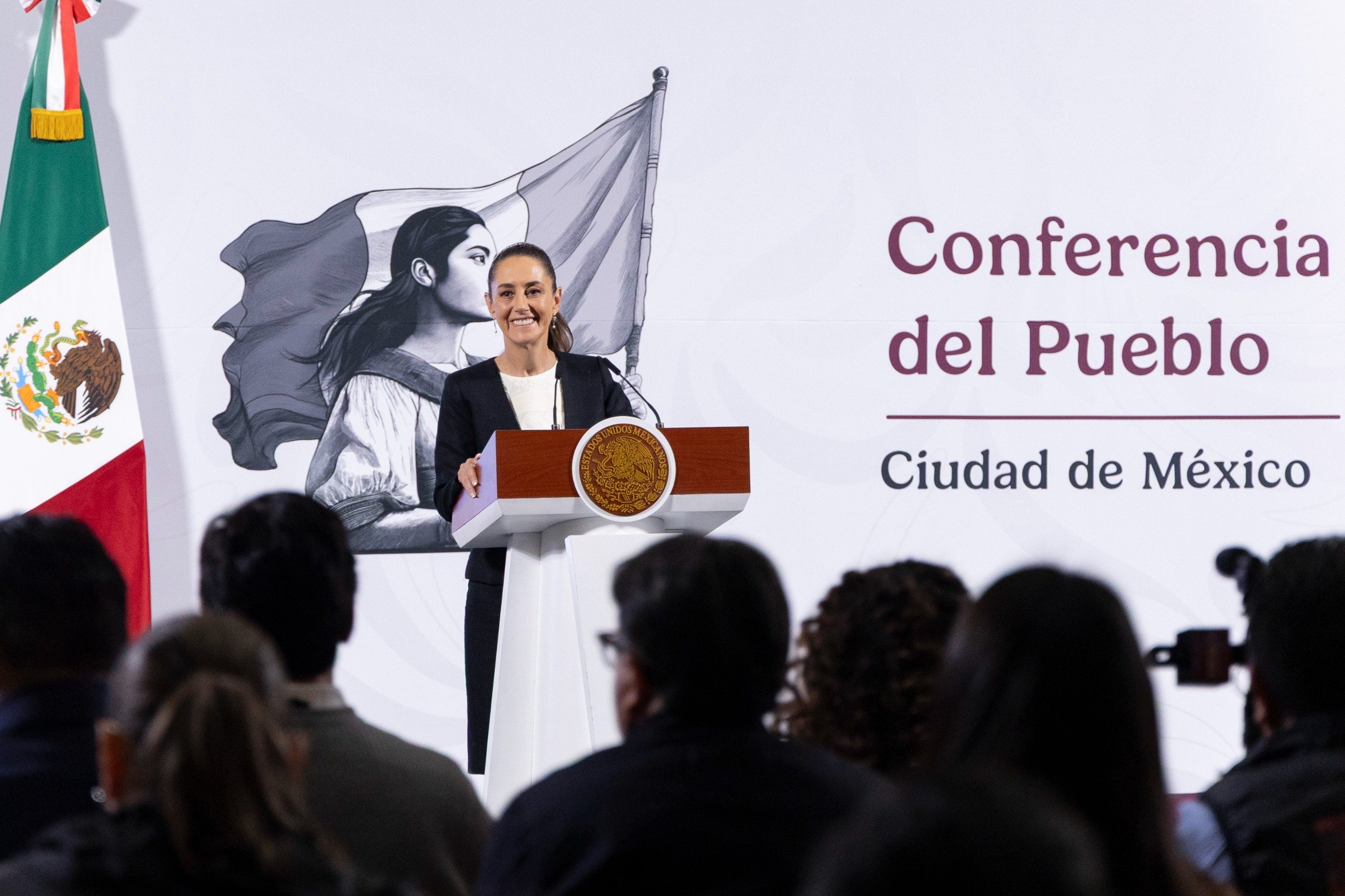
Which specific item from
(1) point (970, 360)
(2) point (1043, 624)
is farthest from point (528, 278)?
(2) point (1043, 624)

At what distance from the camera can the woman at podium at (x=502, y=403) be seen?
3510 mm

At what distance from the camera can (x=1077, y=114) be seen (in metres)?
5.23

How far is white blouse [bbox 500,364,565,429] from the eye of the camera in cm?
369

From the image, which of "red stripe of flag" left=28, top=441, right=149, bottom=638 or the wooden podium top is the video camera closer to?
the wooden podium top

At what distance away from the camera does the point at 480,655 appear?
3.50m

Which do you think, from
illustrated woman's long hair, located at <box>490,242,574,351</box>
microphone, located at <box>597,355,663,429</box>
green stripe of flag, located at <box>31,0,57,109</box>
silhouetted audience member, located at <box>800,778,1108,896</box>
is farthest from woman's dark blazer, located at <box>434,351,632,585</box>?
silhouetted audience member, located at <box>800,778,1108,896</box>

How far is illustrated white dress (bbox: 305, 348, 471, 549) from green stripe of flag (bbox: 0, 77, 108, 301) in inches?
41.7

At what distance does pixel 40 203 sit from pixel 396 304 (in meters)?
1.21

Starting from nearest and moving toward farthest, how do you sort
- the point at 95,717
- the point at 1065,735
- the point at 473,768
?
1. the point at 1065,735
2. the point at 95,717
3. the point at 473,768

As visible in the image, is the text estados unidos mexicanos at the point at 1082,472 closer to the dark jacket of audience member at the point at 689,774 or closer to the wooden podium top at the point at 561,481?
the wooden podium top at the point at 561,481

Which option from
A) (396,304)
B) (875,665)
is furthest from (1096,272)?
(875,665)

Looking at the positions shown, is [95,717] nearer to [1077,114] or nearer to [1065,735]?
[1065,735]

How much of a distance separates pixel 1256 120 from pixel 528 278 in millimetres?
3034

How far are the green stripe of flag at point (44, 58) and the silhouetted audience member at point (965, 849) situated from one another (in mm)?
4734
